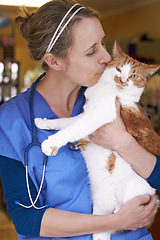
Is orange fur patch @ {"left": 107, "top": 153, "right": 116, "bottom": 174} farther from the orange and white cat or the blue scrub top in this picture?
the blue scrub top

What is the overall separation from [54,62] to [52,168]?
40 centimetres

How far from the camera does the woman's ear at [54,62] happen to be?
4.15 feet

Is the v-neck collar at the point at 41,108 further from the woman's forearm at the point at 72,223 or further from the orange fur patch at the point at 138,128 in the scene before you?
the woman's forearm at the point at 72,223

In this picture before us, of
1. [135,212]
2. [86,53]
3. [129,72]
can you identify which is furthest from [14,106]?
[135,212]

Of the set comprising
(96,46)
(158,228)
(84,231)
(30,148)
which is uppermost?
(96,46)

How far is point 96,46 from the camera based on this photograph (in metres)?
1.21

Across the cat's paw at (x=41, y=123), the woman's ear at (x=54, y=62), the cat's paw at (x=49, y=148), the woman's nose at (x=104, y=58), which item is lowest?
the cat's paw at (x=41, y=123)

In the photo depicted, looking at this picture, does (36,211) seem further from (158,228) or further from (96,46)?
(158,228)

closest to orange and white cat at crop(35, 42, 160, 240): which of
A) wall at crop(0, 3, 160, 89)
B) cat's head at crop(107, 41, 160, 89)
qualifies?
cat's head at crop(107, 41, 160, 89)

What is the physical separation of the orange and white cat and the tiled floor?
218 cm

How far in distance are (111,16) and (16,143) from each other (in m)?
7.30

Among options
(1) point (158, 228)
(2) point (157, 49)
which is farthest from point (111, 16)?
(1) point (158, 228)

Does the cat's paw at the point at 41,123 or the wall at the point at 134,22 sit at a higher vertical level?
the cat's paw at the point at 41,123

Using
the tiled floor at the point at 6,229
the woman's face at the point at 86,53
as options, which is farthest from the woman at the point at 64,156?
the tiled floor at the point at 6,229
